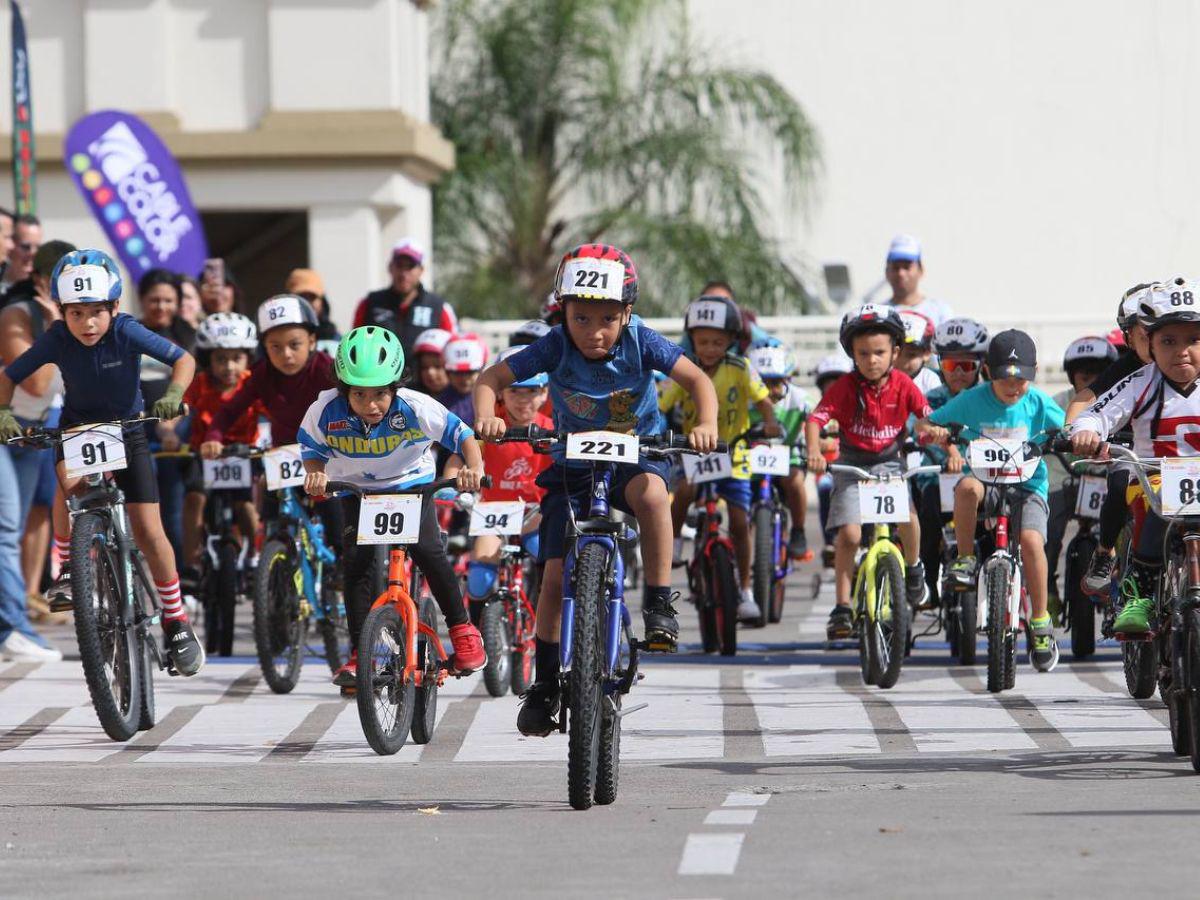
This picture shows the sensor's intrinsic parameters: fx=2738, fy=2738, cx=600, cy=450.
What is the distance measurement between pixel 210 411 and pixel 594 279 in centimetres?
601

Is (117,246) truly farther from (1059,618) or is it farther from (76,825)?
(76,825)

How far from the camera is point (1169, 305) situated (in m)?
10.0

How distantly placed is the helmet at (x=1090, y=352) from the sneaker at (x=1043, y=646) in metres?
2.07

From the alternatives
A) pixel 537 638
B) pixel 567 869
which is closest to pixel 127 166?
pixel 537 638

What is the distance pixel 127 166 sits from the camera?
2228cm

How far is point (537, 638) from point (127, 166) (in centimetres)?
1334

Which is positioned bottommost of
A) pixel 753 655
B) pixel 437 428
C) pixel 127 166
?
pixel 753 655

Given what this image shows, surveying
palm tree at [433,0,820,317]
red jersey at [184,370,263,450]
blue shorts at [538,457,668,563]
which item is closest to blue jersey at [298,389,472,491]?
blue shorts at [538,457,668,563]

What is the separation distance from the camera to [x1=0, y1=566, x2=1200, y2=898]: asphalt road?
7777mm

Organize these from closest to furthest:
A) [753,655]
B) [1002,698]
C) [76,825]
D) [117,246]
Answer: [76,825] → [1002,698] → [753,655] → [117,246]

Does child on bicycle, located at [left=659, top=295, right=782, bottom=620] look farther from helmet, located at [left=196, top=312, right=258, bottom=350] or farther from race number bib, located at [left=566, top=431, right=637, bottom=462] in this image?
race number bib, located at [left=566, top=431, right=637, bottom=462]

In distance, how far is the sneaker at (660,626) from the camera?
376 inches

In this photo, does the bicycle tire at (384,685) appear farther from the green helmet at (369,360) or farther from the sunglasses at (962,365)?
the sunglasses at (962,365)

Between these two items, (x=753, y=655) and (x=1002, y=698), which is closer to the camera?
(x=1002, y=698)
